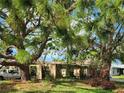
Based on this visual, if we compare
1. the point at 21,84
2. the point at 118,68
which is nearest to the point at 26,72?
the point at 21,84

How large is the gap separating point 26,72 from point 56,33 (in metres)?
6.83

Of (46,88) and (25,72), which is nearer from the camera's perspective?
(46,88)

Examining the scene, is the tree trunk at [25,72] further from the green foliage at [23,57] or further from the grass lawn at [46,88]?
the green foliage at [23,57]

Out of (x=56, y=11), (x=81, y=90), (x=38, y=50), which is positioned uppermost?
(x=56, y=11)

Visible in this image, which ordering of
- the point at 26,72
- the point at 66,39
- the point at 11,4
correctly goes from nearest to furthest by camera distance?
the point at 11,4, the point at 66,39, the point at 26,72

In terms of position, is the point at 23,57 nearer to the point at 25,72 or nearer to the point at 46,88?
the point at 46,88

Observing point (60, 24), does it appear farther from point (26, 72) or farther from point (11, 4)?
point (26, 72)

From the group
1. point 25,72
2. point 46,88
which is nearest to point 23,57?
point 46,88

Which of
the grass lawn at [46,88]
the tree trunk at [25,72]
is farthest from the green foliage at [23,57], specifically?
the tree trunk at [25,72]

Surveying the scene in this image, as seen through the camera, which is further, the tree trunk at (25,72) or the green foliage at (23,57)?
the tree trunk at (25,72)

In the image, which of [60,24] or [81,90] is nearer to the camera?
[60,24]

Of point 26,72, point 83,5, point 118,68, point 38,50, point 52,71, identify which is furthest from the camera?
point 118,68

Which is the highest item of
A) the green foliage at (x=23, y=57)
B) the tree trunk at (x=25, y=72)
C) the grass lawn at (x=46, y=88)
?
the green foliage at (x=23, y=57)

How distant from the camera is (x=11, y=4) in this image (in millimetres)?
15914
